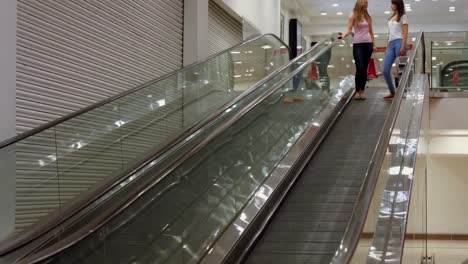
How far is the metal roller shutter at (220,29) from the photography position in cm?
1310

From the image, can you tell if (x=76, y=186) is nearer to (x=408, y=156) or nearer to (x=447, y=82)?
(x=408, y=156)

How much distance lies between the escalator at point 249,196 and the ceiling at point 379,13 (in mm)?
14931

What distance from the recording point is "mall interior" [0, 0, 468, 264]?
456 centimetres

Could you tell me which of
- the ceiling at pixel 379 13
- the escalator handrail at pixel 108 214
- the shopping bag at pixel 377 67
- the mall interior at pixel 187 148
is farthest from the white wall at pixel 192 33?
the ceiling at pixel 379 13

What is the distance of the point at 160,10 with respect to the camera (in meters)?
10.5

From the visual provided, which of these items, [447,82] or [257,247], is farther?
[447,82]

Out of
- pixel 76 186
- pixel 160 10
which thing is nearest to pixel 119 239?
pixel 76 186

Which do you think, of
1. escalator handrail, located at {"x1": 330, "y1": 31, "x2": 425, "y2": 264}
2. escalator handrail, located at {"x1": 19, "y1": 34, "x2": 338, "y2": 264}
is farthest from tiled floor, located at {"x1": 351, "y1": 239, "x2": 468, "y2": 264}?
escalator handrail, located at {"x1": 19, "y1": 34, "x2": 338, "y2": 264}

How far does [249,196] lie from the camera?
20.6 feet

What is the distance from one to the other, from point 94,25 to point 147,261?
4344 mm

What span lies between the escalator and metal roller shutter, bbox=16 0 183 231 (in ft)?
1.78

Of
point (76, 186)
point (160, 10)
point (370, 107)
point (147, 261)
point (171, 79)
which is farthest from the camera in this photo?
point (160, 10)

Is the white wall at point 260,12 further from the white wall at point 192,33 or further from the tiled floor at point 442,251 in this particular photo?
the tiled floor at point 442,251

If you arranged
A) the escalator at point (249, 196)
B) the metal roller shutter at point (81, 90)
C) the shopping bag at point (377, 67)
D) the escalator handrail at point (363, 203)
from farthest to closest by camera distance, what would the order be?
the shopping bag at point (377, 67)
the metal roller shutter at point (81, 90)
the escalator at point (249, 196)
the escalator handrail at point (363, 203)
